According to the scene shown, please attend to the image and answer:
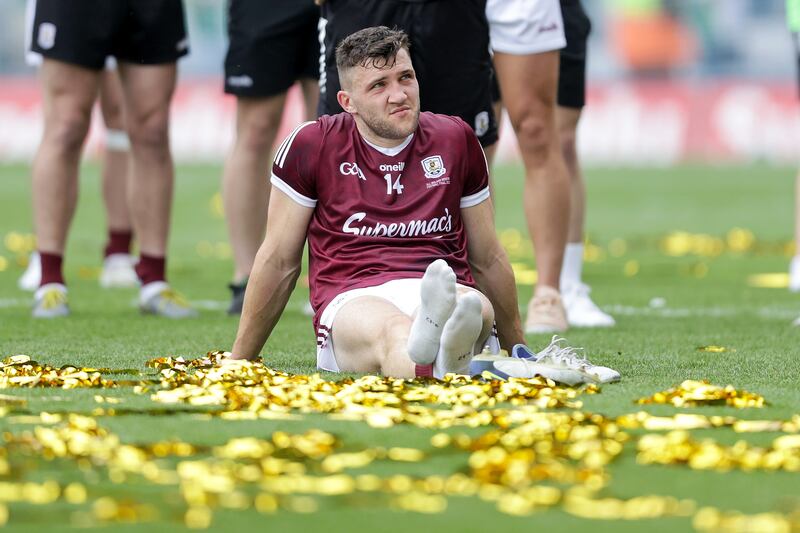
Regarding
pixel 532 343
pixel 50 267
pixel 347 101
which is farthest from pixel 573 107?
pixel 347 101

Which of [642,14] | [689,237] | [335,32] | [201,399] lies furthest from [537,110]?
[642,14]

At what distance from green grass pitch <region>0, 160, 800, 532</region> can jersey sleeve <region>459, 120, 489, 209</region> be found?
0.65 meters

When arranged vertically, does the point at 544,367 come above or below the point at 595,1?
below

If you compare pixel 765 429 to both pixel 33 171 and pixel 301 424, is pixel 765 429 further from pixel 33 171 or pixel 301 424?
pixel 33 171

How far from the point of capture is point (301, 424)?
3.26 metres

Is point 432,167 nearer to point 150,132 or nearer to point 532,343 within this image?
point 532,343

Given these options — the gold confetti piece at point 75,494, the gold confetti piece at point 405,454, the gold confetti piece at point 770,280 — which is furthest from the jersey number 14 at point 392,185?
the gold confetti piece at point 770,280

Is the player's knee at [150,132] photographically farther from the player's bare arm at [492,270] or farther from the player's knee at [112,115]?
the player's bare arm at [492,270]

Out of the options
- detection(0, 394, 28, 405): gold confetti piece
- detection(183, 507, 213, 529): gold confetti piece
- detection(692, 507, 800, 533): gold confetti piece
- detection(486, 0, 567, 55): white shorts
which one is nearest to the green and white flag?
detection(486, 0, 567, 55): white shorts

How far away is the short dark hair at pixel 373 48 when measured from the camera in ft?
14.2

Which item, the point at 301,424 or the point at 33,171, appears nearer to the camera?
the point at 301,424

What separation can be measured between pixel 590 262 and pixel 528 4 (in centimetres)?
448

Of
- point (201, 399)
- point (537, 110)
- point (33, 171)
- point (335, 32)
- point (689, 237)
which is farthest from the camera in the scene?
point (689, 237)

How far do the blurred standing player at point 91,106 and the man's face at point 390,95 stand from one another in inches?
86.1
